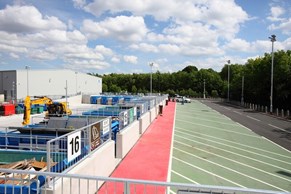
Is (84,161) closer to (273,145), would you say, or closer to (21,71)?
(273,145)

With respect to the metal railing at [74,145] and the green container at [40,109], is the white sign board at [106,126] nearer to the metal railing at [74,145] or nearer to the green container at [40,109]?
the metal railing at [74,145]

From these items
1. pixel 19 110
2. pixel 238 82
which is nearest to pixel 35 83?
pixel 19 110

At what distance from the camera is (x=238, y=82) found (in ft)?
258

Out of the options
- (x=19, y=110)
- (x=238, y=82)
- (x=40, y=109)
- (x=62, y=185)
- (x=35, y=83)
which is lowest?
(x=19, y=110)

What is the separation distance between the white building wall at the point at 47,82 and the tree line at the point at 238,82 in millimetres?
39632

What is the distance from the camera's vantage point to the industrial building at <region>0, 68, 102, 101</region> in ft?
186

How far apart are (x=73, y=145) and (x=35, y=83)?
180 feet

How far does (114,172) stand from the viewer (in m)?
12.4

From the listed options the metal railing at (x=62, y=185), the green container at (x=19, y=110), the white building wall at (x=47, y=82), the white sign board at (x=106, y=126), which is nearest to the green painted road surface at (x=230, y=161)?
the white sign board at (x=106, y=126)

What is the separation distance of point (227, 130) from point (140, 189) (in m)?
17.4

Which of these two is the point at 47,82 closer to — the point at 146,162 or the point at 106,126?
the point at 146,162

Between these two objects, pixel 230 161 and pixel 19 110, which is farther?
pixel 19 110

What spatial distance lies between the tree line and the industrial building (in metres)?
37.2

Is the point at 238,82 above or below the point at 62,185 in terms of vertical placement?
above
